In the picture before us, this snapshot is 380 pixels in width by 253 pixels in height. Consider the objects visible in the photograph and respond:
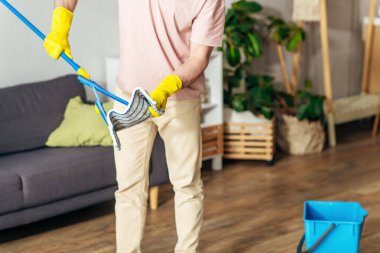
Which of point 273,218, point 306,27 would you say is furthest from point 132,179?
point 306,27

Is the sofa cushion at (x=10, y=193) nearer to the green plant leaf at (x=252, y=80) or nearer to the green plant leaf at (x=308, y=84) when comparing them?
the green plant leaf at (x=252, y=80)

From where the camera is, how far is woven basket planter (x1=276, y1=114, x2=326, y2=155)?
4.89 m

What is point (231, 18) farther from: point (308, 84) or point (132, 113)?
point (132, 113)

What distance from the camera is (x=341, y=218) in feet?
9.62

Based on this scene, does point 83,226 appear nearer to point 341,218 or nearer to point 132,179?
point 132,179

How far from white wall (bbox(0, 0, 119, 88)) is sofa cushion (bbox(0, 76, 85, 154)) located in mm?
193

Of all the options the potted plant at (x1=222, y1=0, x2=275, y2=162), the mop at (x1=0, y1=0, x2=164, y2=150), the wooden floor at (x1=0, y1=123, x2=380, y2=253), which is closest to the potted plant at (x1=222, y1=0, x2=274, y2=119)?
the potted plant at (x1=222, y1=0, x2=275, y2=162)

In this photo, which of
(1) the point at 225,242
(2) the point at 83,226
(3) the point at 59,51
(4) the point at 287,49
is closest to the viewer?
(3) the point at 59,51

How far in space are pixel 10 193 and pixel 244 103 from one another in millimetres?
1819

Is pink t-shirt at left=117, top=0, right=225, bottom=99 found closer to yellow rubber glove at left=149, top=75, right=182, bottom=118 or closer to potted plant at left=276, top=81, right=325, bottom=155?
yellow rubber glove at left=149, top=75, right=182, bottom=118

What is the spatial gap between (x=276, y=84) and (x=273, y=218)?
6.13ft

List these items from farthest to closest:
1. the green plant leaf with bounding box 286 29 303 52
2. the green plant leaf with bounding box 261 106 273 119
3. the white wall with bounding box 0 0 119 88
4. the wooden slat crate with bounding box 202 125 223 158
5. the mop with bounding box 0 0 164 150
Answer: the green plant leaf with bounding box 286 29 303 52, the green plant leaf with bounding box 261 106 273 119, the wooden slat crate with bounding box 202 125 223 158, the white wall with bounding box 0 0 119 88, the mop with bounding box 0 0 164 150

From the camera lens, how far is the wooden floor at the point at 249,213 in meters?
3.33

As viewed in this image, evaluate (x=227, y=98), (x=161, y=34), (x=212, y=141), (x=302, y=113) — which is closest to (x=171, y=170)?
(x=161, y=34)
